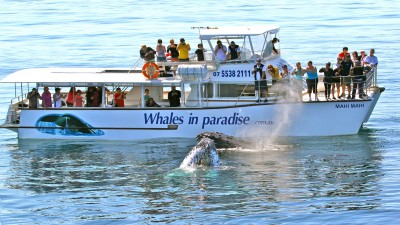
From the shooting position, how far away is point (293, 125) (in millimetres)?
46625

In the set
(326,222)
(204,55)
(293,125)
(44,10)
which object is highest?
(44,10)

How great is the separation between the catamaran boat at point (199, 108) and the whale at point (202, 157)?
436 centimetres

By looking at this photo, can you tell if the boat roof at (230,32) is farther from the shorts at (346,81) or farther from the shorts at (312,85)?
the shorts at (346,81)

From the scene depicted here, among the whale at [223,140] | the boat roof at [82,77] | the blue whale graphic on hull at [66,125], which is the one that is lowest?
the whale at [223,140]

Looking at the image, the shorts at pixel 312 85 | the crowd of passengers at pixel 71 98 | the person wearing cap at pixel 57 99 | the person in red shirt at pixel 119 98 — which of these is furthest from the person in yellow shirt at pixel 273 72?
the person wearing cap at pixel 57 99

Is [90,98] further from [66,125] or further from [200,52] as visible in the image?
[200,52]

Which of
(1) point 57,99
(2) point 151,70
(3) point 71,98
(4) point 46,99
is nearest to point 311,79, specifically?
(2) point 151,70

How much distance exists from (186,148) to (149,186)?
6767 mm

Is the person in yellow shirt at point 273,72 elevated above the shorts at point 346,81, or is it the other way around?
the person in yellow shirt at point 273,72

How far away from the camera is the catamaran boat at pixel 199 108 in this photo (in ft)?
152

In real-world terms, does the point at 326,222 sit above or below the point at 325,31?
below

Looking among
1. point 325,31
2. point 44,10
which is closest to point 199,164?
point 325,31

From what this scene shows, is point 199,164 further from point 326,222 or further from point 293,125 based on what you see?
point 326,222

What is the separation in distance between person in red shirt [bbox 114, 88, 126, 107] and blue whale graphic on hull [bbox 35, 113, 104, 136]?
59.9 inches
